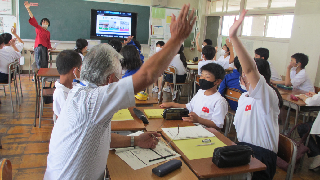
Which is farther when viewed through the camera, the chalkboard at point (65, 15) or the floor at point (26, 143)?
the chalkboard at point (65, 15)

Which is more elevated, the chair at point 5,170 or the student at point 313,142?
the chair at point 5,170

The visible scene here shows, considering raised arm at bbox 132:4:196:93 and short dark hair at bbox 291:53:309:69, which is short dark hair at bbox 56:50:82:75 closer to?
raised arm at bbox 132:4:196:93

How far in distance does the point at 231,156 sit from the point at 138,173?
1.71 ft

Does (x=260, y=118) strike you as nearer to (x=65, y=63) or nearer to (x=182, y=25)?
(x=182, y=25)

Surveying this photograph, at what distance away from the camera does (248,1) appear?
6496mm

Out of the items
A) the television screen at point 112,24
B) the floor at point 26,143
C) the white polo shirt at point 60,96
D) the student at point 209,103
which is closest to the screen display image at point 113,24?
the television screen at point 112,24

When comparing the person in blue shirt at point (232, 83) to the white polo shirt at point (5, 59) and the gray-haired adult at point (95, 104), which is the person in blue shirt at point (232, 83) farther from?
the white polo shirt at point (5, 59)

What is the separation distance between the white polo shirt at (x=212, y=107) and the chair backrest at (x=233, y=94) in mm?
999

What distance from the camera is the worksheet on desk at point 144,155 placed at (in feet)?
4.38

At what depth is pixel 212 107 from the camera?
224cm

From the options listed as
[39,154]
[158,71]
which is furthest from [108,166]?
[39,154]

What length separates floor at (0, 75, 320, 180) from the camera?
2.60m

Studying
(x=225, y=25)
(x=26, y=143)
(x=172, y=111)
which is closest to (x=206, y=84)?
(x=172, y=111)

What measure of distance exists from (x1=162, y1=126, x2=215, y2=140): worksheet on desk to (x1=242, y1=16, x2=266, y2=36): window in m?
5.23
